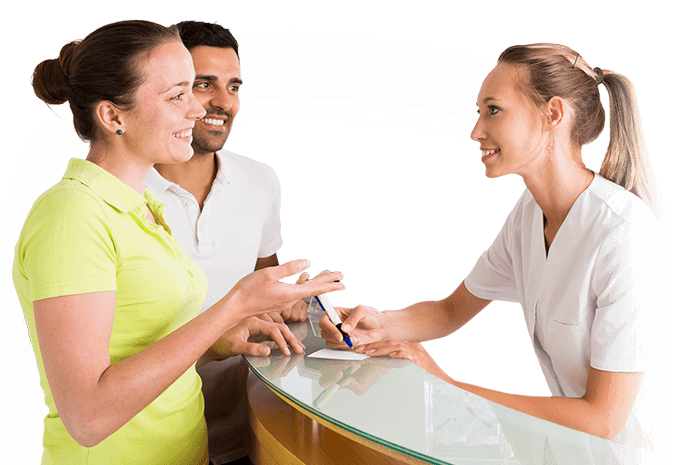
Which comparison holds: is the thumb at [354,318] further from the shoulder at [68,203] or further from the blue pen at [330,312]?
the shoulder at [68,203]

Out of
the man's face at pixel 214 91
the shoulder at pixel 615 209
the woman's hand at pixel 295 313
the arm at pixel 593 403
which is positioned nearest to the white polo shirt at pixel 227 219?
the man's face at pixel 214 91

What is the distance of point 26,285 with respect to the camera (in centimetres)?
122

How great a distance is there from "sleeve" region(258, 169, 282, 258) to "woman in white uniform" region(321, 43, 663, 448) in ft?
2.13

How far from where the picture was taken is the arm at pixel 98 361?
111 cm

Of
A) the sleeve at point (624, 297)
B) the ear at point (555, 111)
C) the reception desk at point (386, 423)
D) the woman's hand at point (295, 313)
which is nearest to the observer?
the reception desk at point (386, 423)

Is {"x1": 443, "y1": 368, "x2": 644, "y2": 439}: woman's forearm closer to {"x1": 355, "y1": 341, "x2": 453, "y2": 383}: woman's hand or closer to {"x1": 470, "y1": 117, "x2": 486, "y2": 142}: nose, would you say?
{"x1": 355, "y1": 341, "x2": 453, "y2": 383}: woman's hand

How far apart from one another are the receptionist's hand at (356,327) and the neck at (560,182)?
0.61 m

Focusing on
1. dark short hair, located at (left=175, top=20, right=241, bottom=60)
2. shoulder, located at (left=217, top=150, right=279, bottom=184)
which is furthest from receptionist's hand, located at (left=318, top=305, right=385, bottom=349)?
dark short hair, located at (left=175, top=20, right=241, bottom=60)

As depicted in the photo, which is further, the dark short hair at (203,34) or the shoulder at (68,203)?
the dark short hair at (203,34)

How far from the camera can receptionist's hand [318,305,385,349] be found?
1690mm

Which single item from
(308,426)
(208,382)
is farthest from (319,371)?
(208,382)

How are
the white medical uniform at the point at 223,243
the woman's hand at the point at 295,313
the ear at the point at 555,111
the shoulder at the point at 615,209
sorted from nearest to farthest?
the shoulder at the point at 615,209, the ear at the point at 555,111, the woman's hand at the point at 295,313, the white medical uniform at the point at 223,243

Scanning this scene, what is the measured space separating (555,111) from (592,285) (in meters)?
0.47

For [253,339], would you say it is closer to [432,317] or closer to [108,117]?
[432,317]
